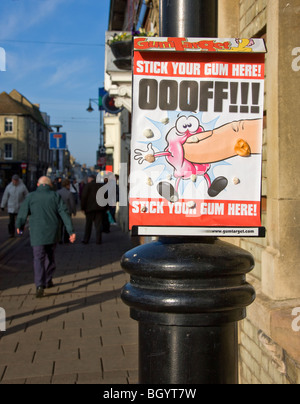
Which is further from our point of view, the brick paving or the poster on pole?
the brick paving

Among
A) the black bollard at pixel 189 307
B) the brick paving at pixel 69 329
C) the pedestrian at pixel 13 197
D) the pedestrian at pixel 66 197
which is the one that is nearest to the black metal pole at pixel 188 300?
the black bollard at pixel 189 307

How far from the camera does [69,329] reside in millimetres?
6066

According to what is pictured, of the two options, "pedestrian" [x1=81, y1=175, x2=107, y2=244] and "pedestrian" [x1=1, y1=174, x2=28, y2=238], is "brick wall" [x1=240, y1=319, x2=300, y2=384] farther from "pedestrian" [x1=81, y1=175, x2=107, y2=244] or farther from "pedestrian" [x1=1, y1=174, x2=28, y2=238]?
"pedestrian" [x1=1, y1=174, x2=28, y2=238]

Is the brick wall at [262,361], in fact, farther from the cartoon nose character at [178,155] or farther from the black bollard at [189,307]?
the cartoon nose character at [178,155]

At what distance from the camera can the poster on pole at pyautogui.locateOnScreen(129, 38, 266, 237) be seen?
1.94 meters

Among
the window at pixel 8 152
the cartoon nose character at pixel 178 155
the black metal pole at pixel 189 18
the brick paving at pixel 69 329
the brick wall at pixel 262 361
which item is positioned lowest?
the brick paving at pixel 69 329

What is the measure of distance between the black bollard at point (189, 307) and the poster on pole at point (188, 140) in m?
0.12

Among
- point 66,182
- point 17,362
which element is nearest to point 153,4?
point 66,182

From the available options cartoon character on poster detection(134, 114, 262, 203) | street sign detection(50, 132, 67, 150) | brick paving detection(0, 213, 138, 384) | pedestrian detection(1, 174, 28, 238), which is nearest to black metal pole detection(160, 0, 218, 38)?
cartoon character on poster detection(134, 114, 262, 203)

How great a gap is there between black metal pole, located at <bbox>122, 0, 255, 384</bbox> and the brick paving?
9.02ft

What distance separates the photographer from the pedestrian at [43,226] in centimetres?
788

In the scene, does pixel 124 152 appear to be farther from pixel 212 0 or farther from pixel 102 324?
pixel 212 0

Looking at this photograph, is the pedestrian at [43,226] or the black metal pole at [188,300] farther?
the pedestrian at [43,226]

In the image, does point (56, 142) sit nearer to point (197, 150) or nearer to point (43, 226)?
point (43, 226)
